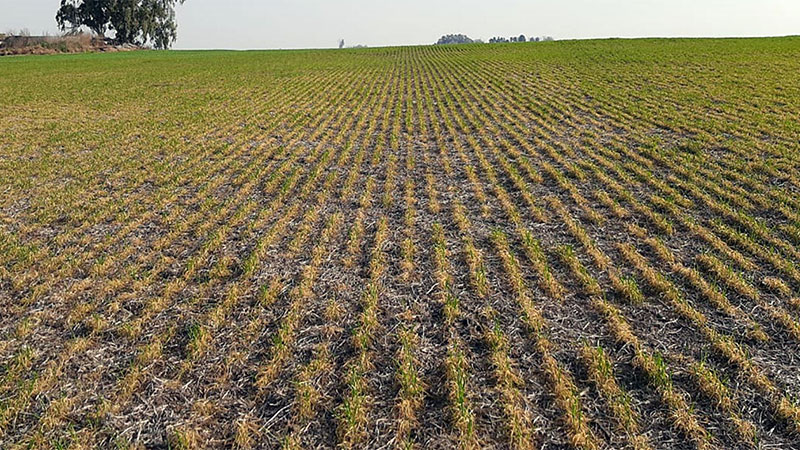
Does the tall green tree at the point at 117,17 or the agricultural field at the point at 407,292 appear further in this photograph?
the tall green tree at the point at 117,17

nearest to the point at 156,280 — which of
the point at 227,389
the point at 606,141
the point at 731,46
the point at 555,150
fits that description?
the point at 227,389

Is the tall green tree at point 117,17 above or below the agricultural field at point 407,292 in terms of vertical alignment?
above

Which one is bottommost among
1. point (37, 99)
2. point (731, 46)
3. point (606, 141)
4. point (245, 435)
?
point (245, 435)

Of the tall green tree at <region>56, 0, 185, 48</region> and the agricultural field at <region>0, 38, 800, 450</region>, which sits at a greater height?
the tall green tree at <region>56, 0, 185, 48</region>

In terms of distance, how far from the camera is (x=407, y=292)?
602 cm

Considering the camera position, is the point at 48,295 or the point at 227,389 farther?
→ the point at 48,295

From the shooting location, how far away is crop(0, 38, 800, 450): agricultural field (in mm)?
4094

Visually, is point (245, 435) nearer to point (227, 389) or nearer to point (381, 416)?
point (227, 389)

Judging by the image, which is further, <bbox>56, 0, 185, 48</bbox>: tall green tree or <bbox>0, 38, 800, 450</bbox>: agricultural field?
<bbox>56, 0, 185, 48</bbox>: tall green tree

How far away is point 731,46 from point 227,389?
4737cm

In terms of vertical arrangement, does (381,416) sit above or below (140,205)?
below

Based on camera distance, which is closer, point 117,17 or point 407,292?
point 407,292

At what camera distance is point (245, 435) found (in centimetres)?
394

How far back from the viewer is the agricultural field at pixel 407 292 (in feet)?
13.4
